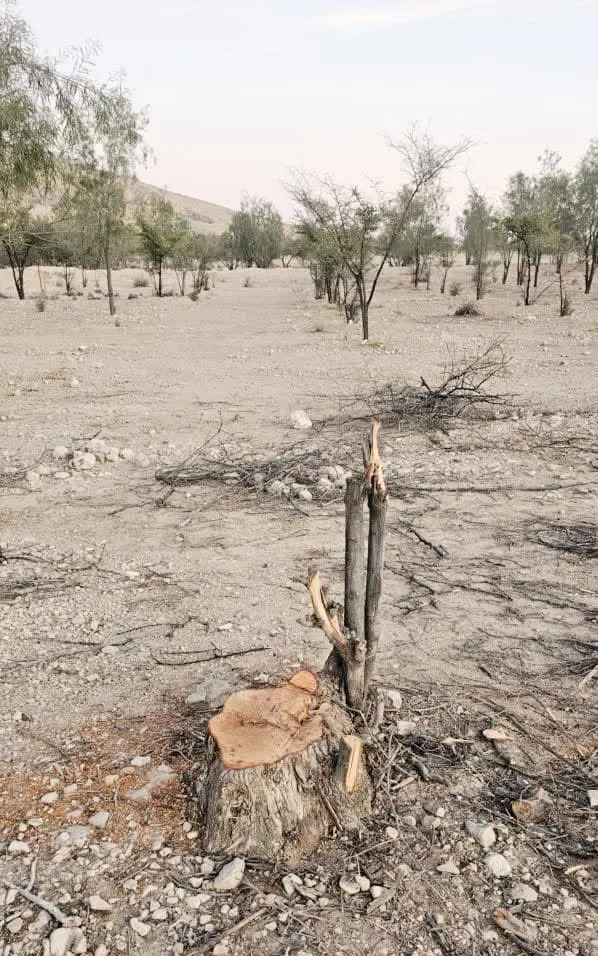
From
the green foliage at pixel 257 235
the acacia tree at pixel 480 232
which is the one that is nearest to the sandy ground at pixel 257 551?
the acacia tree at pixel 480 232

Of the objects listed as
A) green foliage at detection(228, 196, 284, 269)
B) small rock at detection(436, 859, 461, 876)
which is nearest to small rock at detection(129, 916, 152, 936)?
small rock at detection(436, 859, 461, 876)

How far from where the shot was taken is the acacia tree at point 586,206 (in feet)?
76.8

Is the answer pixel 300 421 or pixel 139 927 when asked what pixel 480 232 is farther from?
pixel 139 927

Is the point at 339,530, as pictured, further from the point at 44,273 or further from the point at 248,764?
the point at 44,273

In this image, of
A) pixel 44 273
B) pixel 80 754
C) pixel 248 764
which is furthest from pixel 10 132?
pixel 44 273

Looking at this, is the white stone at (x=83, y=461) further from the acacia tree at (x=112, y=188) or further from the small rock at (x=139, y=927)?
the acacia tree at (x=112, y=188)

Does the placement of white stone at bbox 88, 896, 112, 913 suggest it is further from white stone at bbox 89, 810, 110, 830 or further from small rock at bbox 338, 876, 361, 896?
small rock at bbox 338, 876, 361, 896

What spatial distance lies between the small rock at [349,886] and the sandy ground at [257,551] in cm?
20

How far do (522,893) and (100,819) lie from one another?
4.85ft

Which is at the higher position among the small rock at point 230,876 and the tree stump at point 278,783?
the tree stump at point 278,783

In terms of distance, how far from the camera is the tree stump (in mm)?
2285

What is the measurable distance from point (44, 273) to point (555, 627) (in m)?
34.7

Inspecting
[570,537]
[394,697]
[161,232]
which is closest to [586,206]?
[161,232]

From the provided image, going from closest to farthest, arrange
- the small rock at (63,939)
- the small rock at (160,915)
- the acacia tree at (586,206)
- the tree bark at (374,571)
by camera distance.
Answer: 1. the small rock at (63,939)
2. the small rock at (160,915)
3. the tree bark at (374,571)
4. the acacia tree at (586,206)
